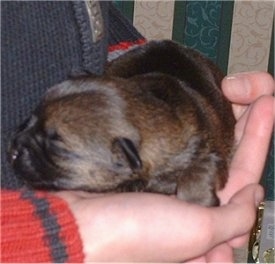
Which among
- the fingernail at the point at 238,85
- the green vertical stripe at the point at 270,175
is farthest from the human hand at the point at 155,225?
the green vertical stripe at the point at 270,175

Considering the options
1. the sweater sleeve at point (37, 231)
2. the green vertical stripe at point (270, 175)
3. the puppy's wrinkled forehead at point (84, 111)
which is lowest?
the green vertical stripe at point (270, 175)

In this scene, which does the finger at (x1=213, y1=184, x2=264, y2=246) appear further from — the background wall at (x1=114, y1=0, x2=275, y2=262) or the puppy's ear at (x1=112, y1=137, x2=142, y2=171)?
the background wall at (x1=114, y1=0, x2=275, y2=262)

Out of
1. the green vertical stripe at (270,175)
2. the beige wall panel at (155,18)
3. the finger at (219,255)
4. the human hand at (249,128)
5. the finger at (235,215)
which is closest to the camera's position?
the finger at (235,215)

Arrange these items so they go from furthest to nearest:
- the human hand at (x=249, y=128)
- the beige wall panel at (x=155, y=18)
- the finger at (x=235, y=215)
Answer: the beige wall panel at (x=155, y=18), the human hand at (x=249, y=128), the finger at (x=235, y=215)

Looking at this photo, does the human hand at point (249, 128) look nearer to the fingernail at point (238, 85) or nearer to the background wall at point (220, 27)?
the fingernail at point (238, 85)

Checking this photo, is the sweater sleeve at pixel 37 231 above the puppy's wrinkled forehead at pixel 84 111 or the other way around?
the other way around

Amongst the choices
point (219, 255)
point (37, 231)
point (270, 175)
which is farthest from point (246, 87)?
point (270, 175)

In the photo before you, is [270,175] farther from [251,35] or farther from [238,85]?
[238,85]

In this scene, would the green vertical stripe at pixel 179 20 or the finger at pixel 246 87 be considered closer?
the finger at pixel 246 87
